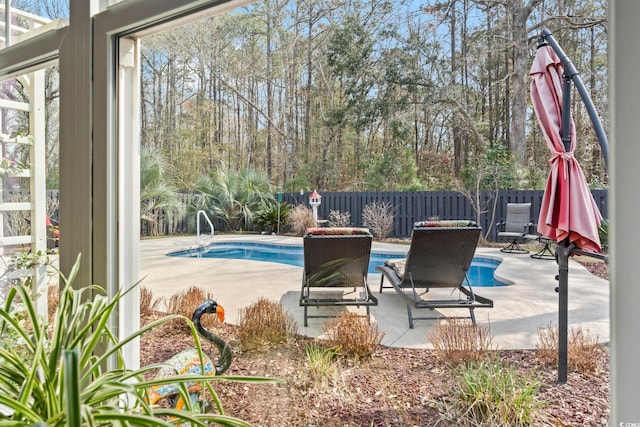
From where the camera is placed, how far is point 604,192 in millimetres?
738

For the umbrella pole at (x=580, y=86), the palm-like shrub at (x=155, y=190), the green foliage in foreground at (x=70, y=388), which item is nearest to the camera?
the green foliage in foreground at (x=70, y=388)

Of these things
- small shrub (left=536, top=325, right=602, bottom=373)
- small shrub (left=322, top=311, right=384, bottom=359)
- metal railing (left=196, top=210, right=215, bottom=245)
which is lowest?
small shrub (left=322, top=311, right=384, bottom=359)

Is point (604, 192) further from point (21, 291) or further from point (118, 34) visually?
point (118, 34)

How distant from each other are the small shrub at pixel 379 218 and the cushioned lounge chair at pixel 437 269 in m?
0.07

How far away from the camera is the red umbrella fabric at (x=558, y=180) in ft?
2.57

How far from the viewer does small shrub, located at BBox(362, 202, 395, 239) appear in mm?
1048

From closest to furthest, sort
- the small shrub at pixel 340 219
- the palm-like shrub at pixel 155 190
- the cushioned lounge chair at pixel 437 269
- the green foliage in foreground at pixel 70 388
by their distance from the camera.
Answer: the green foliage in foreground at pixel 70 388 < the cushioned lounge chair at pixel 437 269 < the small shrub at pixel 340 219 < the palm-like shrub at pixel 155 190

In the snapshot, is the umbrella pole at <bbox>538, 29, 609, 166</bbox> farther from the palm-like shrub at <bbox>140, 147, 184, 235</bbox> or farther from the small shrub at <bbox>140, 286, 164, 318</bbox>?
the small shrub at <bbox>140, 286, 164, 318</bbox>

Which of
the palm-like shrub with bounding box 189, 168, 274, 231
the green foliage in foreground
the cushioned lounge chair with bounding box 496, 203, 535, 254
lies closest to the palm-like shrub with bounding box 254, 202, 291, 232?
the palm-like shrub with bounding box 189, 168, 274, 231

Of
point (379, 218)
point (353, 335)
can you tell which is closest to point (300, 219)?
point (379, 218)

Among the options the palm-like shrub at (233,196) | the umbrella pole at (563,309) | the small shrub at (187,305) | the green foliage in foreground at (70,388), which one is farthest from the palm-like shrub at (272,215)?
the umbrella pole at (563,309)

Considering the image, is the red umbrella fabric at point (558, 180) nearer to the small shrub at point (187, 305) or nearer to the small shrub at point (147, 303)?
the small shrub at point (187, 305)

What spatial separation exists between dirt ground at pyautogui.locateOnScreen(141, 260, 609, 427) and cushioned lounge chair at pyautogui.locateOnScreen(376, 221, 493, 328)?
124mm

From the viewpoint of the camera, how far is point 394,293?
1046 mm
